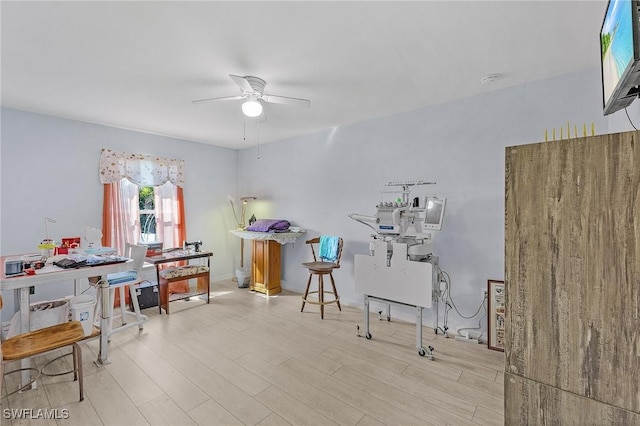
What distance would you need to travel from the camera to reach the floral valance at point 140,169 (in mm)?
3920

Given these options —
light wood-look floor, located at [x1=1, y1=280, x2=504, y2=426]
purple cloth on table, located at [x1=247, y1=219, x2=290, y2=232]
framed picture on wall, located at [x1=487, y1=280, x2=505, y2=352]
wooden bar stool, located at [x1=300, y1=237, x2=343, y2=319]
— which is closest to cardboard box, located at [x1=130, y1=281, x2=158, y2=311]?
light wood-look floor, located at [x1=1, y1=280, x2=504, y2=426]

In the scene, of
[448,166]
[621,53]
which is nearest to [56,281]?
[621,53]

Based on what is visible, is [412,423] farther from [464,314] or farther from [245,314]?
[245,314]

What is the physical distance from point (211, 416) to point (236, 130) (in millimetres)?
3491

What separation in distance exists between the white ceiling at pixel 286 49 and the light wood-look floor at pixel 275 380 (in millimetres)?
2504

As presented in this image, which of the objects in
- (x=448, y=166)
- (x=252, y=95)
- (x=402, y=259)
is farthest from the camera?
(x=448, y=166)

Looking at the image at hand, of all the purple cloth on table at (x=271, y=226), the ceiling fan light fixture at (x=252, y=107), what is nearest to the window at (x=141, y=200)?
the purple cloth on table at (x=271, y=226)

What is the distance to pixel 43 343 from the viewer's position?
1953 millimetres

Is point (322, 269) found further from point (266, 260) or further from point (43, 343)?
point (43, 343)

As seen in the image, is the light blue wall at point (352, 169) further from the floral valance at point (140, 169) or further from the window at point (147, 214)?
the window at point (147, 214)

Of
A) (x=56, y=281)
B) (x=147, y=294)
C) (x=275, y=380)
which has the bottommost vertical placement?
(x=275, y=380)

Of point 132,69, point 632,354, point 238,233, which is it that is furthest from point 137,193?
point 632,354

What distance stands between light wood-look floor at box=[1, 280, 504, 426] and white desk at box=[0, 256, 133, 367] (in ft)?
1.07

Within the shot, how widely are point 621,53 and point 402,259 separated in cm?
199
